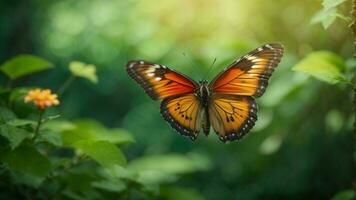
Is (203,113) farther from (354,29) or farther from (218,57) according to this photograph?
(354,29)

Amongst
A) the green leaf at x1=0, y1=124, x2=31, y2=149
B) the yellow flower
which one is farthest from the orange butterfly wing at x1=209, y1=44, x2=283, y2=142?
the green leaf at x1=0, y1=124, x2=31, y2=149

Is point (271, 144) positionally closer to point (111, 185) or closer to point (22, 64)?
point (111, 185)

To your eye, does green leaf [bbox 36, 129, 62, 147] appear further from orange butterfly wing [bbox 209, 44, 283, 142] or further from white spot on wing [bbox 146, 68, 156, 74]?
orange butterfly wing [bbox 209, 44, 283, 142]

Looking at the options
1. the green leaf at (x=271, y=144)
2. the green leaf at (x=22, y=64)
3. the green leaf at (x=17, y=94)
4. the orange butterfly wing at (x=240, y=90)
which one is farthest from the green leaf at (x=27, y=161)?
the green leaf at (x=271, y=144)

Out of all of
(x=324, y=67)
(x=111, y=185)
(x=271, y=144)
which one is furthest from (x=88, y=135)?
(x=271, y=144)

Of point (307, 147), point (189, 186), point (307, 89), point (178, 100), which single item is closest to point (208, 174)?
point (189, 186)
